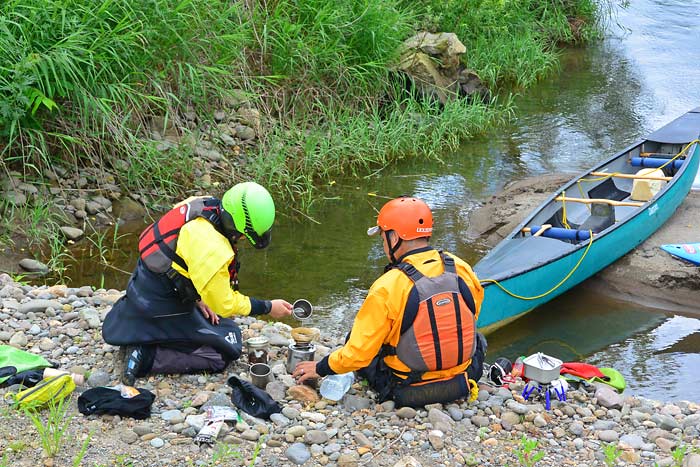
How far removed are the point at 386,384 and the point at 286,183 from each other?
18.1ft

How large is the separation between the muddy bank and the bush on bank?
5.76 feet

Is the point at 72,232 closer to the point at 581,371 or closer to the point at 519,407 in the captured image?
the point at 581,371

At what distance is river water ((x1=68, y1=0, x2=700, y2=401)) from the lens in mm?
7535

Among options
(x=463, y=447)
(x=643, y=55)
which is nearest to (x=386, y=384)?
(x=463, y=447)

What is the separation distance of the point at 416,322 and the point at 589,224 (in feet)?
16.2

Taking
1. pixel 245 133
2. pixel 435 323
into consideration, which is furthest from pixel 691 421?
pixel 245 133

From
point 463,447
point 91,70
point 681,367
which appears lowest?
point 681,367

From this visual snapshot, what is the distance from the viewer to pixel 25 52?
8406 millimetres

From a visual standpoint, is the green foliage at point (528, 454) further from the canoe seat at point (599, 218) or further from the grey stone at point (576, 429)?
the canoe seat at point (599, 218)

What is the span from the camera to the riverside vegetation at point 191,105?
857 cm

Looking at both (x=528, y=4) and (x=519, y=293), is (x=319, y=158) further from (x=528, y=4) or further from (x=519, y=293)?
(x=528, y=4)

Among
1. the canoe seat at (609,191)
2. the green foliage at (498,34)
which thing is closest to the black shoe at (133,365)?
the canoe seat at (609,191)

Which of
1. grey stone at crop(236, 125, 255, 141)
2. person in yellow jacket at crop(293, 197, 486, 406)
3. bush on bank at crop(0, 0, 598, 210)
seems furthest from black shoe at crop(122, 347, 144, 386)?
grey stone at crop(236, 125, 255, 141)

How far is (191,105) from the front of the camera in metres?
10.4
